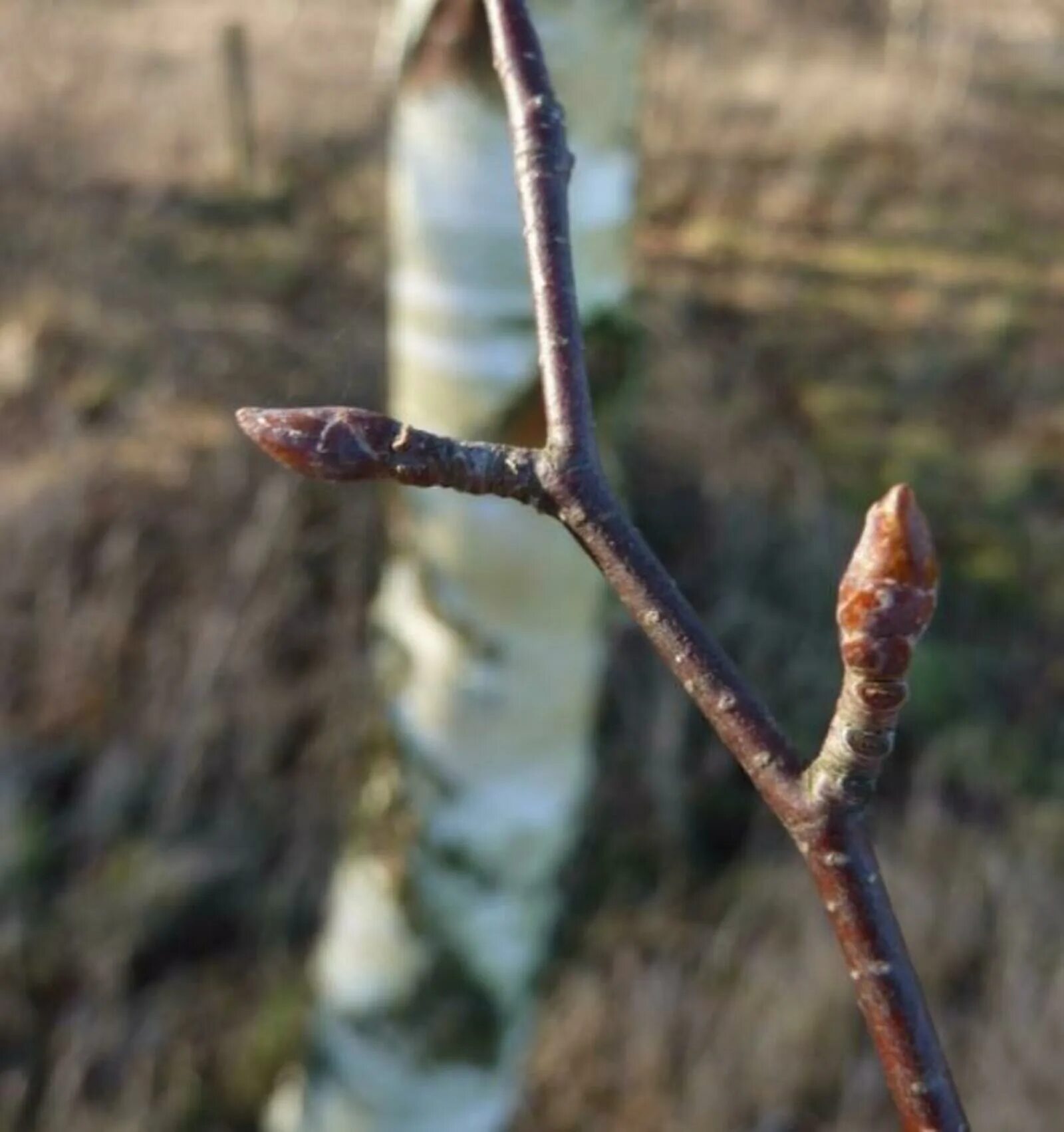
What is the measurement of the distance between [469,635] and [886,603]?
2.81ft

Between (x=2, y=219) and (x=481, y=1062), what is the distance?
282 centimetres

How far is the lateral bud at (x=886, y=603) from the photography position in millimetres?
285

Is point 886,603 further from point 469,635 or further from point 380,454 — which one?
point 469,635

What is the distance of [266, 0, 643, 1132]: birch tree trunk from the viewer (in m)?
1.01

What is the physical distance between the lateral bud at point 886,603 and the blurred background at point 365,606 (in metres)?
0.49

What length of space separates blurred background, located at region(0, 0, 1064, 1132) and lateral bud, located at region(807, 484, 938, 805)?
49 cm

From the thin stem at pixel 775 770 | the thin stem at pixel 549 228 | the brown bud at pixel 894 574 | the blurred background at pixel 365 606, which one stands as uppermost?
the thin stem at pixel 549 228

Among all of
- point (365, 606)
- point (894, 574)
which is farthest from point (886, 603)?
point (365, 606)

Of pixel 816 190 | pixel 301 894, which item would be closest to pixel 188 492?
pixel 301 894

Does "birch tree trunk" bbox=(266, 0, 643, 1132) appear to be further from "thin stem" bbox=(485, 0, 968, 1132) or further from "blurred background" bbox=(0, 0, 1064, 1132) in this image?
"thin stem" bbox=(485, 0, 968, 1132)

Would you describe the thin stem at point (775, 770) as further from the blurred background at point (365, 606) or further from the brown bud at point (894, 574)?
the blurred background at point (365, 606)

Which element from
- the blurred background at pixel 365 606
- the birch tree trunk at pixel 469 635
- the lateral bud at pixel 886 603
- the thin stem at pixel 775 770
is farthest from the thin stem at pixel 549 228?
the birch tree trunk at pixel 469 635

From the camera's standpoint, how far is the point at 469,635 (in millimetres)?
1135

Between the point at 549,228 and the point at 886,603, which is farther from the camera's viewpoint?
the point at 549,228
